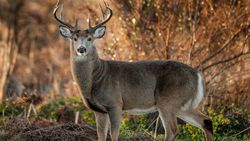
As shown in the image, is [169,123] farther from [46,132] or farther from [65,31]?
[65,31]

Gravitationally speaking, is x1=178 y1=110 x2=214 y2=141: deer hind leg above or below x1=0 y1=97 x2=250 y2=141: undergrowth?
above

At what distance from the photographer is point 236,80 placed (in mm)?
15602

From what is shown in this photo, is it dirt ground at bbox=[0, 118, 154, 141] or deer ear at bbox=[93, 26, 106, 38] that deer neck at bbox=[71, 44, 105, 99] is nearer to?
deer ear at bbox=[93, 26, 106, 38]

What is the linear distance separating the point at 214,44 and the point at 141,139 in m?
4.05

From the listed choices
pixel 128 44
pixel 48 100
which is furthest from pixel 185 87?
pixel 48 100

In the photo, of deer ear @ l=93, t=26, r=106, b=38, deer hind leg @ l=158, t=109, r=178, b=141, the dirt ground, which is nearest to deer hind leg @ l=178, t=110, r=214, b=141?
deer hind leg @ l=158, t=109, r=178, b=141

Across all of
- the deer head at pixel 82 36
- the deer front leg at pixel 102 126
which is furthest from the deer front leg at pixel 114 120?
the deer head at pixel 82 36

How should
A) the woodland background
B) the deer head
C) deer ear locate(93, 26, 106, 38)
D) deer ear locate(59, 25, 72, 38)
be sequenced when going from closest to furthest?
1. the deer head
2. deer ear locate(59, 25, 72, 38)
3. deer ear locate(93, 26, 106, 38)
4. the woodland background

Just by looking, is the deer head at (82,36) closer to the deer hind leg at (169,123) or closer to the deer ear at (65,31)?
the deer ear at (65,31)

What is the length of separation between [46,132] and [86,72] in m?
1.18

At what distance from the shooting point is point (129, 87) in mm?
12336

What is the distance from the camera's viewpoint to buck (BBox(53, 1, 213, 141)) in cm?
1198

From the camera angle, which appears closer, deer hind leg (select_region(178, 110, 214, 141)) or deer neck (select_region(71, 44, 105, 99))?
deer neck (select_region(71, 44, 105, 99))

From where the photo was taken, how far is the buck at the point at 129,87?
1198 centimetres
